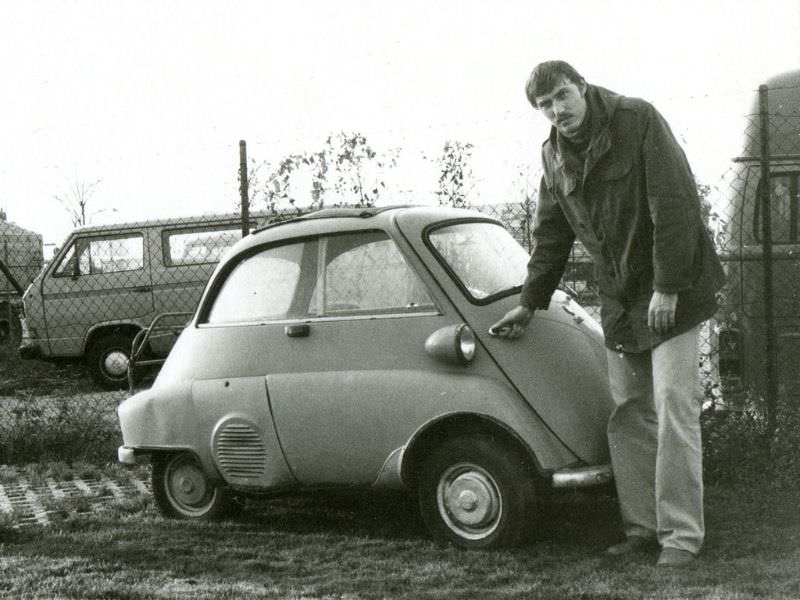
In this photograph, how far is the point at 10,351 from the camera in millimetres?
17188

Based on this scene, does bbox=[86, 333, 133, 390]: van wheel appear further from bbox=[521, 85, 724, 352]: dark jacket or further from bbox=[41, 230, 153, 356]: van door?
bbox=[521, 85, 724, 352]: dark jacket

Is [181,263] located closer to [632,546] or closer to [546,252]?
[546,252]

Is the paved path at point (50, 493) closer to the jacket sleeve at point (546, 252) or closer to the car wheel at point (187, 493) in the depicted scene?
the car wheel at point (187, 493)

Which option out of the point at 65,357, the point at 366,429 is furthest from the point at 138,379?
the point at 366,429

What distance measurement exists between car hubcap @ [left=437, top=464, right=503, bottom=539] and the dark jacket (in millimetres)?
803

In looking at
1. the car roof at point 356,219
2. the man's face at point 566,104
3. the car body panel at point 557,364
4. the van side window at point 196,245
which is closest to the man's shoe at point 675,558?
the car body panel at point 557,364

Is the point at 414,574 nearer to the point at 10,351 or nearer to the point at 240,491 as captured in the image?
the point at 240,491

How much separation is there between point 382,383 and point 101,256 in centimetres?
916

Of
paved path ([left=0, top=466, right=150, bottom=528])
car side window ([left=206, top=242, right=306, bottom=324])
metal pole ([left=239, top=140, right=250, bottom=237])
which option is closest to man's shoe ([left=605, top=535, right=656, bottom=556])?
car side window ([left=206, top=242, right=306, bottom=324])

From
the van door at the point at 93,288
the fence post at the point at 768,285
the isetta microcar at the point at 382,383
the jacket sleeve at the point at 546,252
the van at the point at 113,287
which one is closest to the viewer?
the isetta microcar at the point at 382,383

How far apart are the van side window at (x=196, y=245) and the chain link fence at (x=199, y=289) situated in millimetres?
14

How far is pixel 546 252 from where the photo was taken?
5.02 meters

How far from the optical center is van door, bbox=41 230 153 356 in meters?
13.3

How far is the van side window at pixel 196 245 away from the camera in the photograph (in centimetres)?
1266
